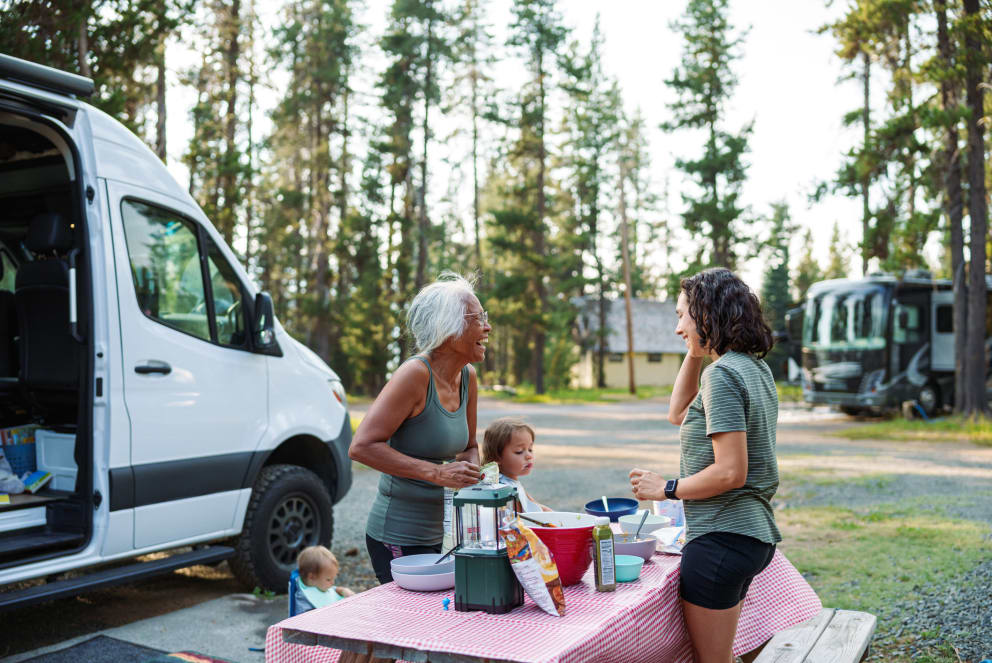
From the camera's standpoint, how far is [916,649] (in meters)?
4.57

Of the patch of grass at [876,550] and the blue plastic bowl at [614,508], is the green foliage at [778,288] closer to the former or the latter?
the patch of grass at [876,550]

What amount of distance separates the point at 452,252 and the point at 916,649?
172 feet

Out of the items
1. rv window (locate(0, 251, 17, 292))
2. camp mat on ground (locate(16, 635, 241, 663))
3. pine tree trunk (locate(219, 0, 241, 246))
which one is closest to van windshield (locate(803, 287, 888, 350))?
pine tree trunk (locate(219, 0, 241, 246))

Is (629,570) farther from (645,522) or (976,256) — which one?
(976,256)

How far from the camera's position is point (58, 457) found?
17.4ft

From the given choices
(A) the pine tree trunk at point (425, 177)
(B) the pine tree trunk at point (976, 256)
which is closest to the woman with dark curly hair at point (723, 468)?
(B) the pine tree trunk at point (976, 256)

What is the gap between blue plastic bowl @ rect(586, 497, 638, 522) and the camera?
349 centimetres

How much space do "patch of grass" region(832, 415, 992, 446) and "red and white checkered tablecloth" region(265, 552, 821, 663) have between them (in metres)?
14.9

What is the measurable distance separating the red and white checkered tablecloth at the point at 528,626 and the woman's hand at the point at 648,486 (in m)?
0.30

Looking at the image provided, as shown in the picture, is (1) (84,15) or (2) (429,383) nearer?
(2) (429,383)

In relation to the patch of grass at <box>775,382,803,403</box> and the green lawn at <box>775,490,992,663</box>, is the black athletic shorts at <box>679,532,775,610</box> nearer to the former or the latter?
the green lawn at <box>775,490,992,663</box>

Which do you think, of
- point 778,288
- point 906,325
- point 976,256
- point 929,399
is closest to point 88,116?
point 976,256

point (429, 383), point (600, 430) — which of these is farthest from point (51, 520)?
point (600, 430)

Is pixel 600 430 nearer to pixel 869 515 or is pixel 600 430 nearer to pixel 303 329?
pixel 869 515
